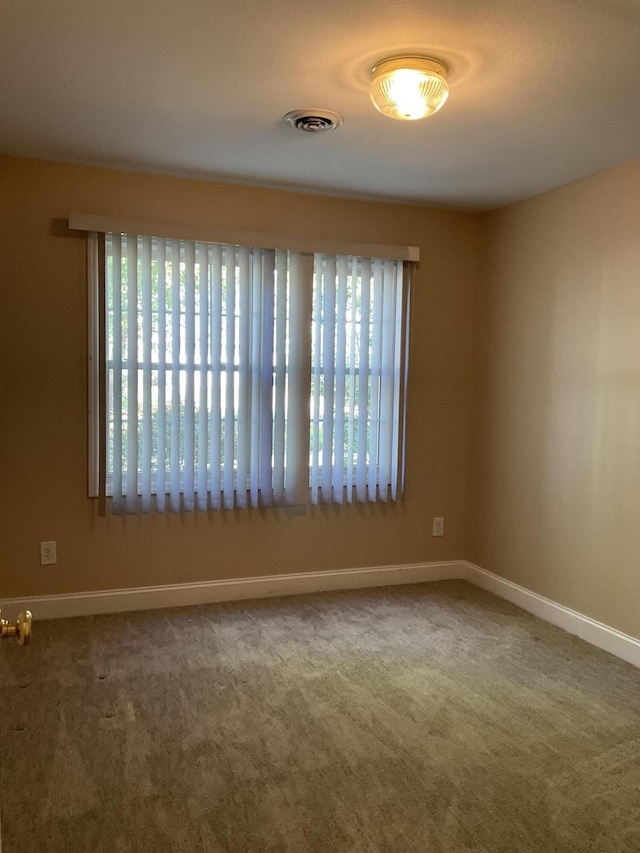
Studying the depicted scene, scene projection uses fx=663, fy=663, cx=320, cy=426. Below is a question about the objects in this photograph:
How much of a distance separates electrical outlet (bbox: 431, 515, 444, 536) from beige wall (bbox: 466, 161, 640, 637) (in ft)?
0.62

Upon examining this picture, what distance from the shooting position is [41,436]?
131 inches

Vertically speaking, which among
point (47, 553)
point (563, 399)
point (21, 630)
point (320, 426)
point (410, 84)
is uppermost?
point (410, 84)

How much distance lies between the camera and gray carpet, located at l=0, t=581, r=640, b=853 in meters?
1.87

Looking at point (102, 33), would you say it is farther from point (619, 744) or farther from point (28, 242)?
point (619, 744)

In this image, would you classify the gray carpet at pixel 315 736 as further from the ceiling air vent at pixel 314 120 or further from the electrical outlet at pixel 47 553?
the ceiling air vent at pixel 314 120

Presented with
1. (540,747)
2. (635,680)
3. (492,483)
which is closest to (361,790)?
(540,747)

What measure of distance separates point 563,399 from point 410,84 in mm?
1927

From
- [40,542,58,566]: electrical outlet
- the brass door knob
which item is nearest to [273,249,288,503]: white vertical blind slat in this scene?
Result: [40,542,58,566]: electrical outlet

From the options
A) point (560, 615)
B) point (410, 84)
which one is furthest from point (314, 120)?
point (560, 615)

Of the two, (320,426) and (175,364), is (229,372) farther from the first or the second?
(320,426)

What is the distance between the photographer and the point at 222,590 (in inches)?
146

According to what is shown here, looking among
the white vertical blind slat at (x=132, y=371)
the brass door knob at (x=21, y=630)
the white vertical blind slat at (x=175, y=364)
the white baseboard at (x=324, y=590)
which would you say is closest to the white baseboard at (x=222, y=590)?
the white baseboard at (x=324, y=590)

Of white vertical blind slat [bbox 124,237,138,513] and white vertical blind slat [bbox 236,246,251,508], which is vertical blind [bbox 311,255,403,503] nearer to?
white vertical blind slat [bbox 236,246,251,508]

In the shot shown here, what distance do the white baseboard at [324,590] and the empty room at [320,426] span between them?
2cm
